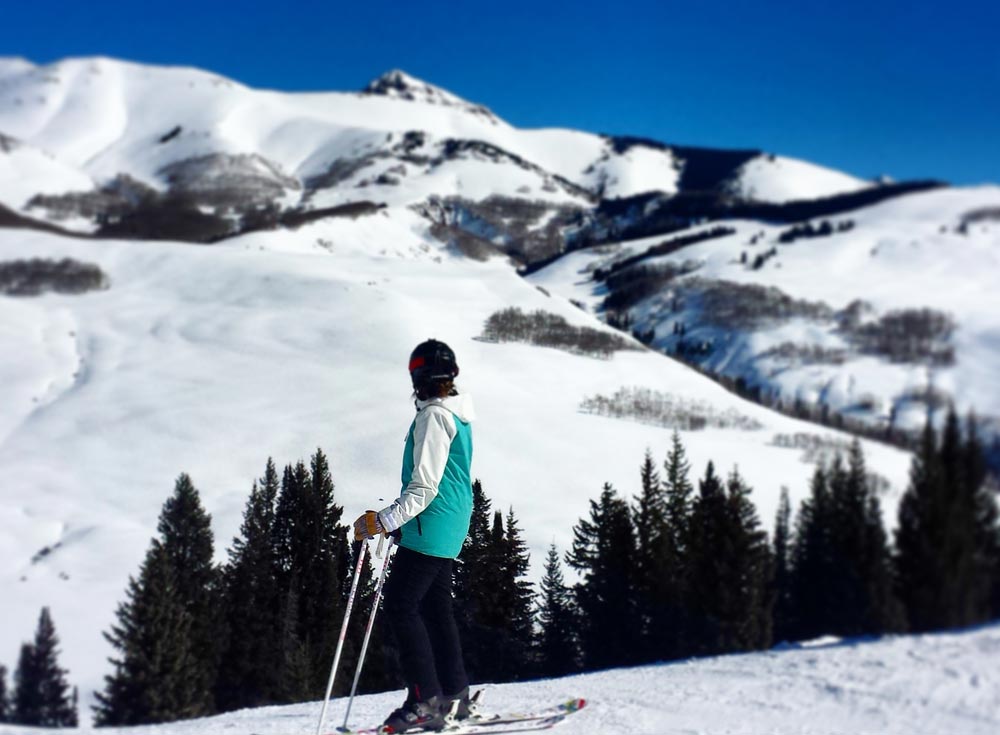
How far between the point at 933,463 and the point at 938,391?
66 centimetres

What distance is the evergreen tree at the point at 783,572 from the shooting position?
1171cm

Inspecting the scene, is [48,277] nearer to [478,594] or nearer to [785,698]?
[478,594]

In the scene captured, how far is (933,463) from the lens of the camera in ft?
21.3

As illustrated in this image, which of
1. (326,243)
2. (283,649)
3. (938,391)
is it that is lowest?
(283,649)

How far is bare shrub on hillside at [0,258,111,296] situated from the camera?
46750mm

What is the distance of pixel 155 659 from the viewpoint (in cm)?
1335

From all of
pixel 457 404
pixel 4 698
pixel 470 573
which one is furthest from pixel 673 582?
pixel 4 698

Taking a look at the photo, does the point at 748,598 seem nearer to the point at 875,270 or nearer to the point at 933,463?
the point at 875,270

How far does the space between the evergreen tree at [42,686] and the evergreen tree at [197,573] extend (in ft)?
8.13

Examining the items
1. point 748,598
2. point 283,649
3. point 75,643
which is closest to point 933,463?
point 748,598

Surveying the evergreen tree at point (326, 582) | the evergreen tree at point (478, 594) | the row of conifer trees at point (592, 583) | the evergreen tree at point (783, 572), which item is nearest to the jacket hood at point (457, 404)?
the row of conifer trees at point (592, 583)

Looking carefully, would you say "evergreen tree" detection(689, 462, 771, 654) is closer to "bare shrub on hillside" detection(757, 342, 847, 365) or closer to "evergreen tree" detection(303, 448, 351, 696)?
"bare shrub on hillside" detection(757, 342, 847, 365)

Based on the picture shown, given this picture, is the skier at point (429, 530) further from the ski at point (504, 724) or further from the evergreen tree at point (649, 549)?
the evergreen tree at point (649, 549)

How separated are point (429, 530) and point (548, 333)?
19.7 meters
